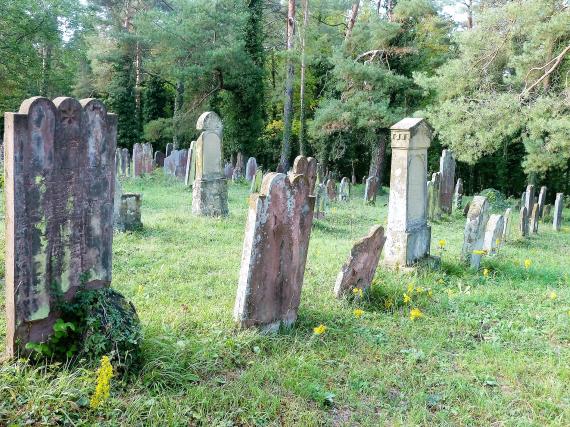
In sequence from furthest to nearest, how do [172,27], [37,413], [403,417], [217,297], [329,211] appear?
[172,27]
[329,211]
[217,297]
[403,417]
[37,413]

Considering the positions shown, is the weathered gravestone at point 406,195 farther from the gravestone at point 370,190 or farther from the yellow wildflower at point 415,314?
the gravestone at point 370,190

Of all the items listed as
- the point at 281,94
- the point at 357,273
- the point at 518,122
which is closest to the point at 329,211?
the point at 518,122

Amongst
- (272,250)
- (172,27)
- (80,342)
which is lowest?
(80,342)

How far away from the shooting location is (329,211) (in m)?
13.5

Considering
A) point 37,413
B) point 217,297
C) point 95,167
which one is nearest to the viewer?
point 37,413

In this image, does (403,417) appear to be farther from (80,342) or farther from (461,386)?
(80,342)

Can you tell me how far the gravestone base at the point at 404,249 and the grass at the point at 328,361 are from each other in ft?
0.91

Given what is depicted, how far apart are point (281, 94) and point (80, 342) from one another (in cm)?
2468

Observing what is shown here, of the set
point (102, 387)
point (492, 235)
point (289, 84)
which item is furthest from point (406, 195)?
point (289, 84)

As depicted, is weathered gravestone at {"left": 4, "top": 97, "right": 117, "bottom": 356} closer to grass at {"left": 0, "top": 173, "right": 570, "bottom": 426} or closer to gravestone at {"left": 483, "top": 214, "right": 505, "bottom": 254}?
grass at {"left": 0, "top": 173, "right": 570, "bottom": 426}

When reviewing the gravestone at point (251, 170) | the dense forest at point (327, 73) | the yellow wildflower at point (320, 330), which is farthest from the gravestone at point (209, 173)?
the gravestone at point (251, 170)

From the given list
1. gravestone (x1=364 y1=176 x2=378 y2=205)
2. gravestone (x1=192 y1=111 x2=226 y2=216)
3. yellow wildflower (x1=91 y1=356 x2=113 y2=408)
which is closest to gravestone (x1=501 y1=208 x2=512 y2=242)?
gravestone (x1=192 y1=111 x2=226 y2=216)

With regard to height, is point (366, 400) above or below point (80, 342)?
below

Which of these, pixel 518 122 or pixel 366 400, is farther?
pixel 518 122
